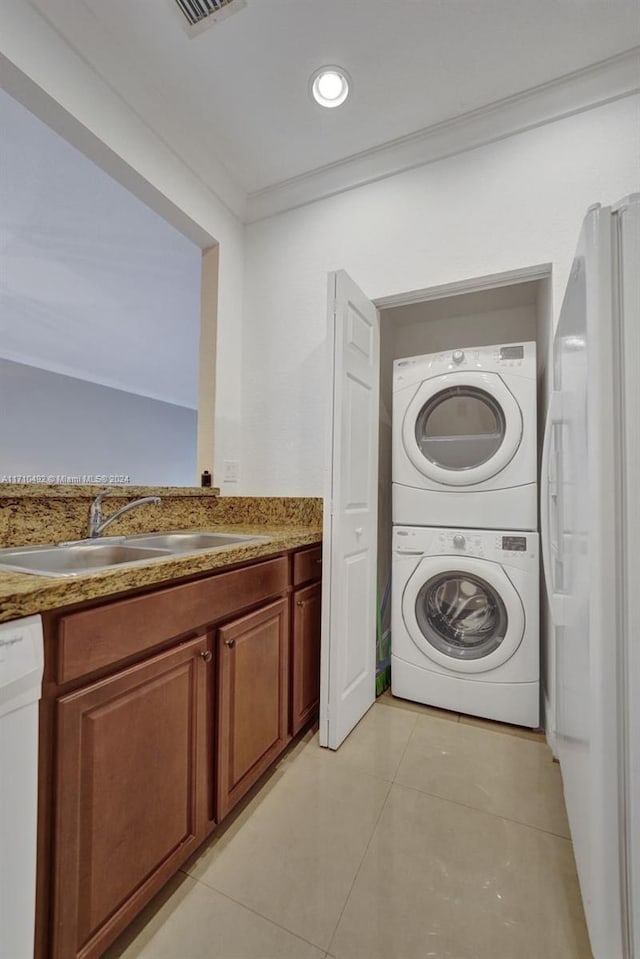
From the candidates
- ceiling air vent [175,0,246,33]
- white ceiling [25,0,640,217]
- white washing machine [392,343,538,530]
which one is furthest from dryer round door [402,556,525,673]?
ceiling air vent [175,0,246,33]

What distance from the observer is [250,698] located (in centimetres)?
129

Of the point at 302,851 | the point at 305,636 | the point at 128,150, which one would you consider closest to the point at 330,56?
the point at 128,150

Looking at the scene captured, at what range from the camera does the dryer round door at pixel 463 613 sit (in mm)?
1823

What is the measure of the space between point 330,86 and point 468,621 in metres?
2.49

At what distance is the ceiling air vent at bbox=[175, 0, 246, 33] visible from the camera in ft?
4.52

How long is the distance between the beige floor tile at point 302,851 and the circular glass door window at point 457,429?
4.70 ft

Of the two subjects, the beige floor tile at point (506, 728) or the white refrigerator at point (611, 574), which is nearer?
the white refrigerator at point (611, 574)

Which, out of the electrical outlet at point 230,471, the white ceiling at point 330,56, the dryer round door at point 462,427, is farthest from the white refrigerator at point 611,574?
the electrical outlet at point 230,471

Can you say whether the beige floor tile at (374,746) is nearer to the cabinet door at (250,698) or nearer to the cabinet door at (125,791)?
the cabinet door at (250,698)

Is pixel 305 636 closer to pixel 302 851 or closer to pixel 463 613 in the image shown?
pixel 302 851

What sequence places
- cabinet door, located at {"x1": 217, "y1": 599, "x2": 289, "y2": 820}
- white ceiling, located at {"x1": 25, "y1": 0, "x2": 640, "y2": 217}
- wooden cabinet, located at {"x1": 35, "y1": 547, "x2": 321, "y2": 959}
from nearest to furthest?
wooden cabinet, located at {"x1": 35, "y1": 547, "x2": 321, "y2": 959}
cabinet door, located at {"x1": 217, "y1": 599, "x2": 289, "y2": 820}
white ceiling, located at {"x1": 25, "y1": 0, "x2": 640, "y2": 217}

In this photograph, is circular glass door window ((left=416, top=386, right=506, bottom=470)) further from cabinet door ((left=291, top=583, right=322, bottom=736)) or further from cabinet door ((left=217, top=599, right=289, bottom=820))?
cabinet door ((left=217, top=599, right=289, bottom=820))

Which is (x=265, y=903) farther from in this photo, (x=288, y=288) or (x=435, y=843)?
(x=288, y=288)

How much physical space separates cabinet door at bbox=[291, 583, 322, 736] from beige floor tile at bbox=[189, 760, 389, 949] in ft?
0.71
